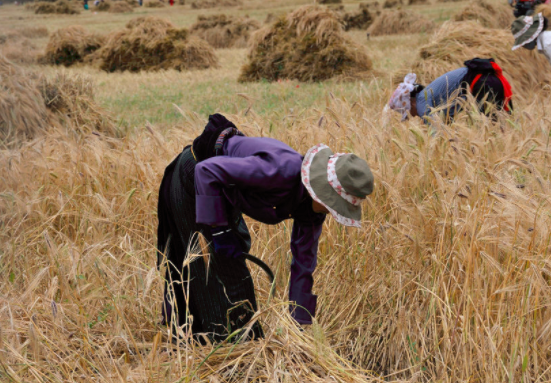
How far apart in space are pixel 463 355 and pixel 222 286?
1.00 meters

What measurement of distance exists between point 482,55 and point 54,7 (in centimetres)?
2940

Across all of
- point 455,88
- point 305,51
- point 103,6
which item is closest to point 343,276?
point 455,88

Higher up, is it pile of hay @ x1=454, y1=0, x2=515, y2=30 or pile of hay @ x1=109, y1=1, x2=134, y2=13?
pile of hay @ x1=454, y1=0, x2=515, y2=30

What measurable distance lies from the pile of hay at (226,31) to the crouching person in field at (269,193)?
51.5 feet

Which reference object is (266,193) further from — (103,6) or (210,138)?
(103,6)

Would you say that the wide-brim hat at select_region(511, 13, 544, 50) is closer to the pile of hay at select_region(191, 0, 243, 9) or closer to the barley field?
the barley field

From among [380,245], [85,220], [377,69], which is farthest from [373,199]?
[377,69]

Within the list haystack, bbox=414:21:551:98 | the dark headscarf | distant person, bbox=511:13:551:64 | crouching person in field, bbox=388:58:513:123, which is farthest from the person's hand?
haystack, bbox=414:21:551:98

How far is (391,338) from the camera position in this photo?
250 cm

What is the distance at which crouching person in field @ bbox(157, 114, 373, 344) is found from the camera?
2.02m

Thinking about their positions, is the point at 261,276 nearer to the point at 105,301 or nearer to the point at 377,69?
the point at 105,301

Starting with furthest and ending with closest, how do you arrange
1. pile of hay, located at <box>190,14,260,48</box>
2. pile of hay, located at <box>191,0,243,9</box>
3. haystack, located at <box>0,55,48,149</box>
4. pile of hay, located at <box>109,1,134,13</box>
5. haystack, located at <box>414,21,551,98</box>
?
pile of hay, located at <box>191,0,243,9</box> < pile of hay, located at <box>109,1,134,13</box> < pile of hay, located at <box>190,14,260,48</box> < haystack, located at <box>414,21,551,98</box> < haystack, located at <box>0,55,48,149</box>

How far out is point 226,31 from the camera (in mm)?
17734

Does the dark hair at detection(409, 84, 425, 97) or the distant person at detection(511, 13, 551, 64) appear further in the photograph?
the distant person at detection(511, 13, 551, 64)
